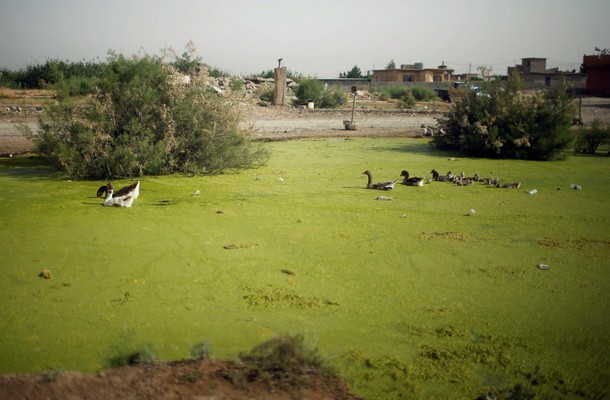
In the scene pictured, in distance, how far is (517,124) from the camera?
1195cm

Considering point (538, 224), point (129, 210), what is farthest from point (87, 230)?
point (538, 224)

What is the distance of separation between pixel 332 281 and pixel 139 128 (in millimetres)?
5220

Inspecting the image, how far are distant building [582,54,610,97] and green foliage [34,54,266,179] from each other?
38.4 m

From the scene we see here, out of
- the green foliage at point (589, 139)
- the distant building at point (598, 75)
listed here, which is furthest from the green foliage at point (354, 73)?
the green foliage at point (589, 139)

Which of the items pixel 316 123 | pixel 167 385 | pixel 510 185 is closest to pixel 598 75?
pixel 316 123

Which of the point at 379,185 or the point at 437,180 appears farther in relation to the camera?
the point at 437,180

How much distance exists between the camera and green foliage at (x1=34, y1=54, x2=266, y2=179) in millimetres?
8219

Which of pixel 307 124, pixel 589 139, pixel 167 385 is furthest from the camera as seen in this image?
pixel 307 124

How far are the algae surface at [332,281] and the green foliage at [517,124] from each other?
4.36 meters

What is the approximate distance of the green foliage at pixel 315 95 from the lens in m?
29.0

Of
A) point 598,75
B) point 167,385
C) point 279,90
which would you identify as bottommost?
point 167,385

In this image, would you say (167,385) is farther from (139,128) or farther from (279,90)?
(279,90)

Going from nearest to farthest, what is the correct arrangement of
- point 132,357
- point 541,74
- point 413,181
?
point 132,357 → point 413,181 → point 541,74

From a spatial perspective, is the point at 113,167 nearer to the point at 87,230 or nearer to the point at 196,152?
the point at 196,152
